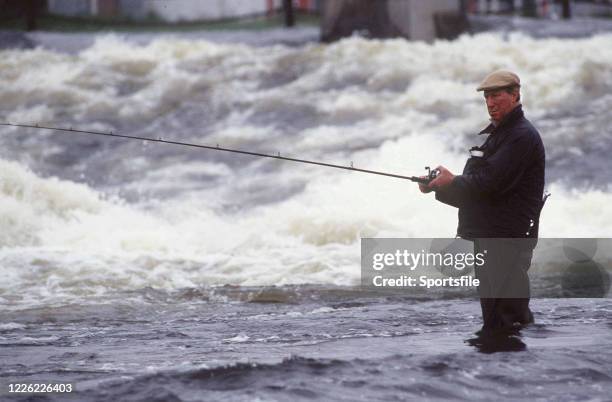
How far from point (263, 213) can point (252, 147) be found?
12.7 feet

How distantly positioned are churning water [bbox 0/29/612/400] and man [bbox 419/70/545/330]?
14.9 inches

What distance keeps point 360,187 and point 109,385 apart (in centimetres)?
823

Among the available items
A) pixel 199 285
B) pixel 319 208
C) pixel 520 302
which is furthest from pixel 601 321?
pixel 319 208

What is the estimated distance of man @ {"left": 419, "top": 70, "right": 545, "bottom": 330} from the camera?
195 inches

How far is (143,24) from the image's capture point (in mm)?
29672

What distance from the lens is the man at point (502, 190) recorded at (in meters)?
4.95

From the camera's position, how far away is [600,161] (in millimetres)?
13961

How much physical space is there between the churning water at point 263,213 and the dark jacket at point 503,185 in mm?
579

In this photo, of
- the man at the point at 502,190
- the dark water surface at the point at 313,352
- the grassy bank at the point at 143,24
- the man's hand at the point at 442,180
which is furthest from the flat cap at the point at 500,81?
the grassy bank at the point at 143,24

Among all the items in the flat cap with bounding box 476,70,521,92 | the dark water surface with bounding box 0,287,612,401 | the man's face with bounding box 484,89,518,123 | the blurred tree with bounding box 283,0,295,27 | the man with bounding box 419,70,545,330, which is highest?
the blurred tree with bounding box 283,0,295,27

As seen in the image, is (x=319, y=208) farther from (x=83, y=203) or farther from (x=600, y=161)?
(x=600, y=161)

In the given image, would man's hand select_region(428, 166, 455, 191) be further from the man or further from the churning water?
the churning water

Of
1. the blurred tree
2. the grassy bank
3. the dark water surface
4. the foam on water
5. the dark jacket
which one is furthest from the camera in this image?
the grassy bank

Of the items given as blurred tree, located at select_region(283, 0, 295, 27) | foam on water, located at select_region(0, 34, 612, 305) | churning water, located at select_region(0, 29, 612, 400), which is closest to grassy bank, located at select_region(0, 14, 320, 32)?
blurred tree, located at select_region(283, 0, 295, 27)
